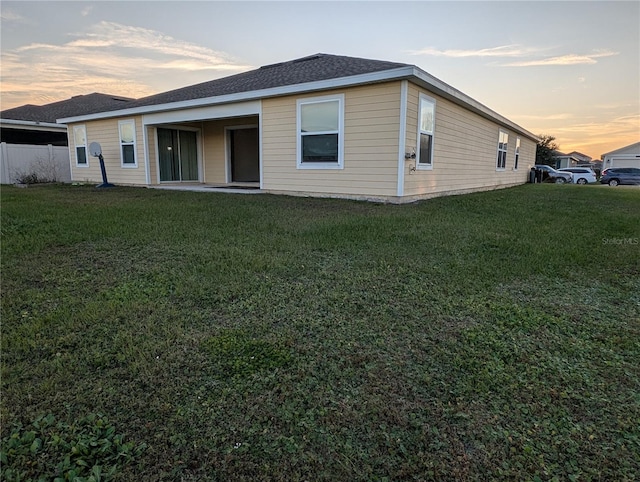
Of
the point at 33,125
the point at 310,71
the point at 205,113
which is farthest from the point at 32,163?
the point at 310,71

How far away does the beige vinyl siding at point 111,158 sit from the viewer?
12539 millimetres

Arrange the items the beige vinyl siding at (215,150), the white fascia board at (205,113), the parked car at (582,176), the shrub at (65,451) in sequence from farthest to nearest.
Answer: the parked car at (582,176)
the beige vinyl siding at (215,150)
the white fascia board at (205,113)
the shrub at (65,451)

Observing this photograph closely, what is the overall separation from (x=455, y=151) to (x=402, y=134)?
3642 millimetres

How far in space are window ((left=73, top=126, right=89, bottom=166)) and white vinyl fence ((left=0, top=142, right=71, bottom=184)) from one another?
6.03ft

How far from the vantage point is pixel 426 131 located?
28.1 ft

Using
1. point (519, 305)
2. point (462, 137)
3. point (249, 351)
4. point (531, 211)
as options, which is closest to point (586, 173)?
point (462, 137)

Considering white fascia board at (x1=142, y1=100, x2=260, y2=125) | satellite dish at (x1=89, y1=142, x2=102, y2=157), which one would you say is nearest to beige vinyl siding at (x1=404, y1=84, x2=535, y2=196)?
white fascia board at (x1=142, y1=100, x2=260, y2=125)

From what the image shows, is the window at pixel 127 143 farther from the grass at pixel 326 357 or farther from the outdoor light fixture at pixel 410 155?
the outdoor light fixture at pixel 410 155

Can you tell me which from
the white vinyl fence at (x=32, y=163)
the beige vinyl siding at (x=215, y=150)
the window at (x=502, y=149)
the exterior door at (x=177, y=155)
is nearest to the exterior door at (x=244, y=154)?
the beige vinyl siding at (x=215, y=150)

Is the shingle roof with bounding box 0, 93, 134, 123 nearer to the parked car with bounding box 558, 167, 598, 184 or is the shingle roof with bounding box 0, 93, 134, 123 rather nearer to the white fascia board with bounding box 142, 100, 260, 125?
the white fascia board with bounding box 142, 100, 260, 125

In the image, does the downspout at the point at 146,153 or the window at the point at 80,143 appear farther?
the window at the point at 80,143

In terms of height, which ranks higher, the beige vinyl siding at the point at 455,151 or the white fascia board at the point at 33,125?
the white fascia board at the point at 33,125

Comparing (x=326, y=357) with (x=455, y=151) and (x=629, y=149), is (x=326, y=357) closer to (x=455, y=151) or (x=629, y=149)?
(x=455, y=151)

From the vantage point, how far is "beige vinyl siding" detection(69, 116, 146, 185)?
41.1 feet
